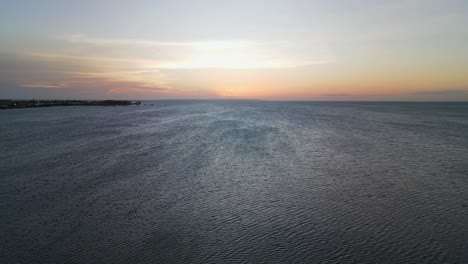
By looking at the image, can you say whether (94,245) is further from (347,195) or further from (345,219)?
(347,195)

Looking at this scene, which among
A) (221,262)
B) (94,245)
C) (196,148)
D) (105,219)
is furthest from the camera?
(196,148)

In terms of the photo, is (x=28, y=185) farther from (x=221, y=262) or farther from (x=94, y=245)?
(x=221, y=262)

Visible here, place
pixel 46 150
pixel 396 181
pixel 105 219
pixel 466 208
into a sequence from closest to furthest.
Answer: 1. pixel 105 219
2. pixel 466 208
3. pixel 396 181
4. pixel 46 150

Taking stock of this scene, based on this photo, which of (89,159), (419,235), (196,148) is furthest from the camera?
(196,148)

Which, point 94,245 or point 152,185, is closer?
point 94,245

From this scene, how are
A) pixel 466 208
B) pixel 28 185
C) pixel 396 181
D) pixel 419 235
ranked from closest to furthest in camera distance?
pixel 419 235, pixel 466 208, pixel 28 185, pixel 396 181

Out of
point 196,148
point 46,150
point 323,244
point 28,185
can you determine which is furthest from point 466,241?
point 46,150

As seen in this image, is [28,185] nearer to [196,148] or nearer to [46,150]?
[46,150]

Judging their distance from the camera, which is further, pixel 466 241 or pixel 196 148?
pixel 196 148

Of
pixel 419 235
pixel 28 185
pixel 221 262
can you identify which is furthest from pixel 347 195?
pixel 28 185
